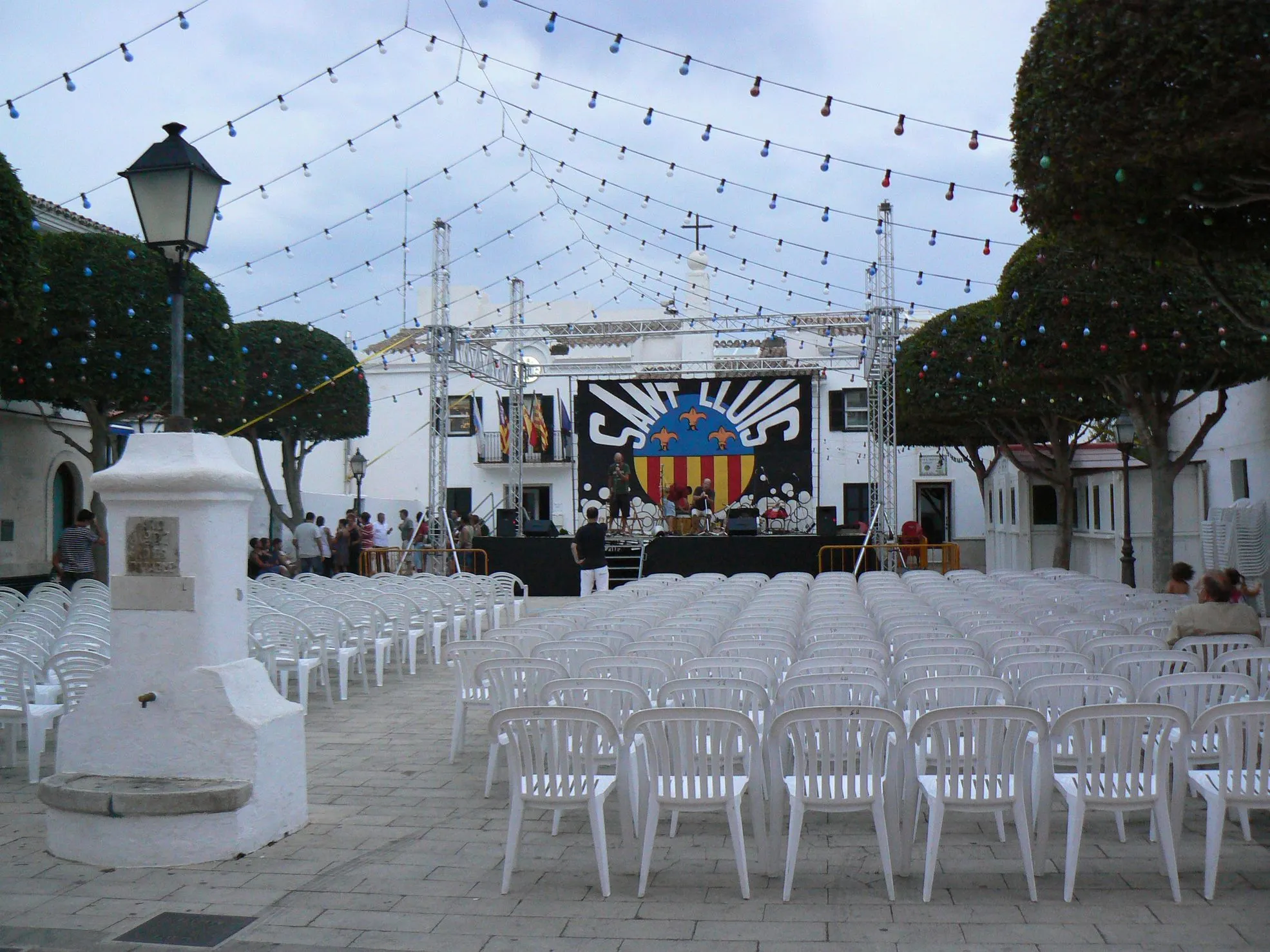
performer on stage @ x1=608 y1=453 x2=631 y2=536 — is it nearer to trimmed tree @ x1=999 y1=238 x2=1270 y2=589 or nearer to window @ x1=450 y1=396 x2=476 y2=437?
window @ x1=450 y1=396 x2=476 y2=437

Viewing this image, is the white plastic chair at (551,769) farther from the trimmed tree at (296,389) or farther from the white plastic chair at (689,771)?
the trimmed tree at (296,389)

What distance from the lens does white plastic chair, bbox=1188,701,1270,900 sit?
163 inches

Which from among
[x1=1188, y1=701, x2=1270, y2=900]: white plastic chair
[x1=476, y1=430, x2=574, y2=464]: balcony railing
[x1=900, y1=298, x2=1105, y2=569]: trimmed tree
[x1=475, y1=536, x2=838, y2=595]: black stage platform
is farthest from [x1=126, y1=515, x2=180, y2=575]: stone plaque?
[x1=476, y1=430, x2=574, y2=464]: balcony railing

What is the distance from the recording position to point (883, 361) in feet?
58.0

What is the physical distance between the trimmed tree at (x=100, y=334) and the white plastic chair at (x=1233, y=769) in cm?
1259

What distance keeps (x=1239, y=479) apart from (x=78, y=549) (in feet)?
46.6

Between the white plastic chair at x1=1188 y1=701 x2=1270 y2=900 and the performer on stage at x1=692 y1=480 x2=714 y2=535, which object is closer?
the white plastic chair at x1=1188 y1=701 x2=1270 y2=900

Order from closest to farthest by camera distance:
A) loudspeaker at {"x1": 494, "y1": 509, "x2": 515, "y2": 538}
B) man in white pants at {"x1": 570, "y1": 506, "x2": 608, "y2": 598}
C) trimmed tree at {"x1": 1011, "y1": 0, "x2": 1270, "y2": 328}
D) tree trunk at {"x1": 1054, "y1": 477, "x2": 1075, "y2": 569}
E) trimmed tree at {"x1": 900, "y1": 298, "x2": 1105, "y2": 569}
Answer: trimmed tree at {"x1": 1011, "y1": 0, "x2": 1270, "y2": 328}, man in white pants at {"x1": 570, "y1": 506, "x2": 608, "y2": 598}, trimmed tree at {"x1": 900, "y1": 298, "x2": 1105, "y2": 569}, tree trunk at {"x1": 1054, "y1": 477, "x2": 1075, "y2": 569}, loudspeaker at {"x1": 494, "y1": 509, "x2": 515, "y2": 538}

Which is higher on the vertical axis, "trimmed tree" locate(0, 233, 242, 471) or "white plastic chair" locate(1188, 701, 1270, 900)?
"trimmed tree" locate(0, 233, 242, 471)

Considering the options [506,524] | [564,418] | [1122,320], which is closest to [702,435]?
[564,418]

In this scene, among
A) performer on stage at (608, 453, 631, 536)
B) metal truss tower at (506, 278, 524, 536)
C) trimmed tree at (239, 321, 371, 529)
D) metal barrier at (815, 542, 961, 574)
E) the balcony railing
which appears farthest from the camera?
the balcony railing

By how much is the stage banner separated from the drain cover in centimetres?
2067

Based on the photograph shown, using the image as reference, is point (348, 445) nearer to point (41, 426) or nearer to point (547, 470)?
point (547, 470)

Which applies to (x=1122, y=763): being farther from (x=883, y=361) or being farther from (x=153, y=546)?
(x=883, y=361)
